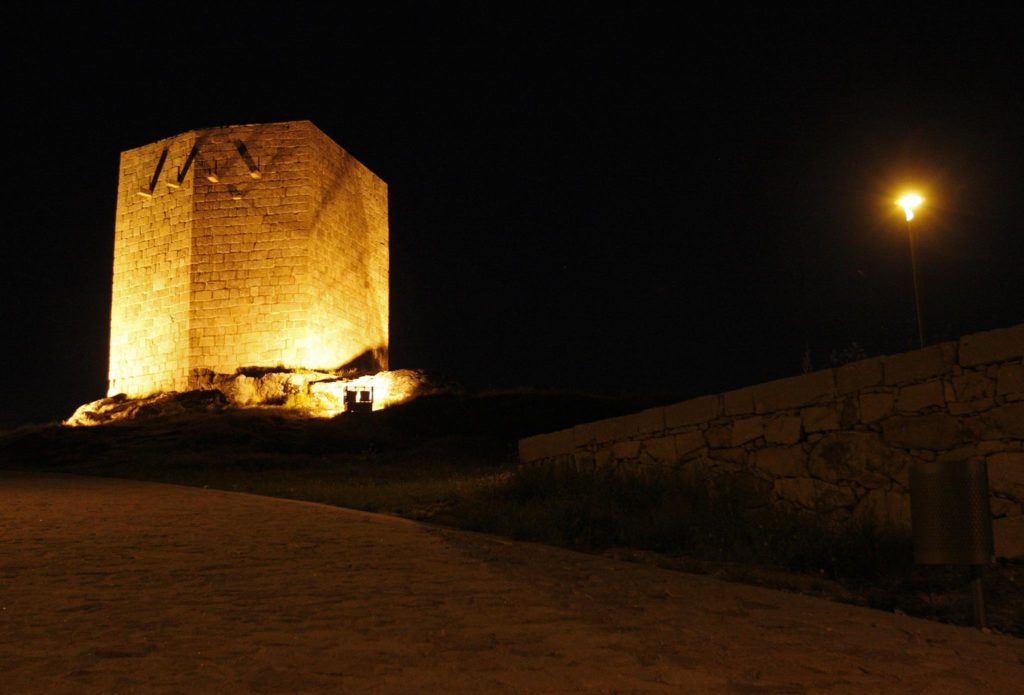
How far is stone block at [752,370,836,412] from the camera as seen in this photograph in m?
6.93

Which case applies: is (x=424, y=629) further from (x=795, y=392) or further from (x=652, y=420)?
(x=652, y=420)

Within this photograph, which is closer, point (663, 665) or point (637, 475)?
point (663, 665)

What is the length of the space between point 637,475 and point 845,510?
2.83 metres

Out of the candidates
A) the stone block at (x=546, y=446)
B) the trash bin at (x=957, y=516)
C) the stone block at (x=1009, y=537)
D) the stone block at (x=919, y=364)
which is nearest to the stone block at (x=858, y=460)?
the stone block at (x=919, y=364)

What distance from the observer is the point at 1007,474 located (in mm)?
5359

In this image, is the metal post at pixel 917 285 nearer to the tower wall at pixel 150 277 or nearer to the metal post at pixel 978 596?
the metal post at pixel 978 596

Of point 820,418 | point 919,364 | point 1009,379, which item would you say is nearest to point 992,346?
point 1009,379

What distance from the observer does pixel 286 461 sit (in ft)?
55.8

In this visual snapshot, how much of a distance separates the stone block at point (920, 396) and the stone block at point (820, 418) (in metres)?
0.64

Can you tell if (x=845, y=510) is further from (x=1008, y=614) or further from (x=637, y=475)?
(x=637, y=475)

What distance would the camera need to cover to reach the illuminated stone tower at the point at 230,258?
25.4m

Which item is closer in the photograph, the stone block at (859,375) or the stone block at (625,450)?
the stone block at (859,375)

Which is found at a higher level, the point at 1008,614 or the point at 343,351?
the point at 343,351

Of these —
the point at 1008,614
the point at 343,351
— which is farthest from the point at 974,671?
the point at 343,351
